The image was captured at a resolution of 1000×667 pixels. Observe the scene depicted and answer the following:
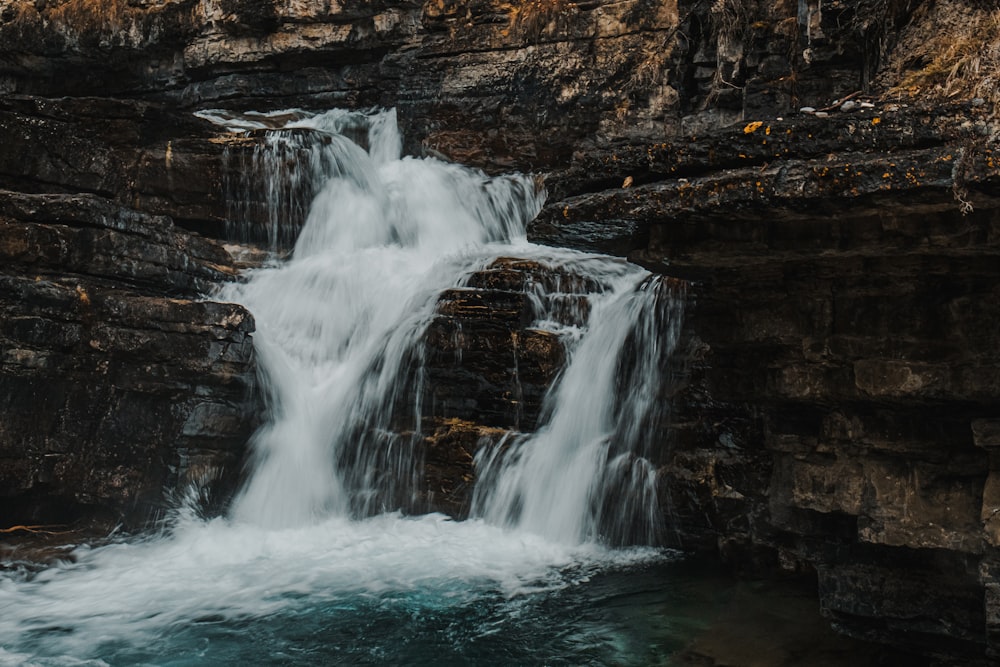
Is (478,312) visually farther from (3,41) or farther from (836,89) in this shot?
(3,41)

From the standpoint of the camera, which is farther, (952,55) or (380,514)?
(380,514)

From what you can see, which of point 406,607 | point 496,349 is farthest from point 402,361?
point 406,607

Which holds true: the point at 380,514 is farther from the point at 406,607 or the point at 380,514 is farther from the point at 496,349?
the point at 406,607

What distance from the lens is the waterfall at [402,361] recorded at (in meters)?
8.84

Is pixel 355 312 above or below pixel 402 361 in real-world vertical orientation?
above

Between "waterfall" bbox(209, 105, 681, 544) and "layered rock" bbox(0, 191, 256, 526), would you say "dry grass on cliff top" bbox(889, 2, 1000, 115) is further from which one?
"layered rock" bbox(0, 191, 256, 526)

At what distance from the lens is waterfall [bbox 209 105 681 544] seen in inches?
348

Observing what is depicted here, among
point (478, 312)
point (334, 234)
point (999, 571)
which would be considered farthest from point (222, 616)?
point (334, 234)

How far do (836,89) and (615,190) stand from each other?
2.53m

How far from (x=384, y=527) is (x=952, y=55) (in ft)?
23.5

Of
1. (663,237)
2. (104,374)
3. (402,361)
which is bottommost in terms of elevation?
(104,374)

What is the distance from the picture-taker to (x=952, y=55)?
4.59 m

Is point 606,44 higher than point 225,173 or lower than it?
higher

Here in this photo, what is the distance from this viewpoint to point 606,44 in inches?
643
